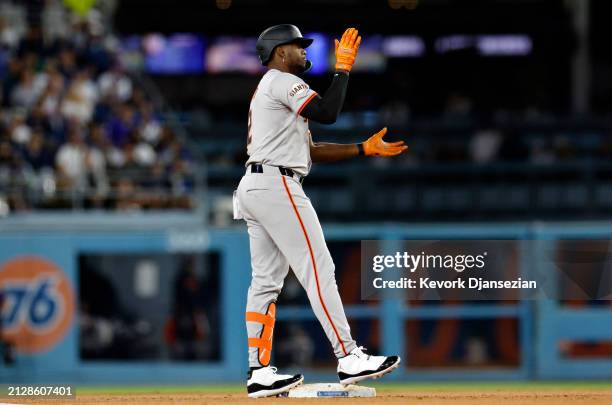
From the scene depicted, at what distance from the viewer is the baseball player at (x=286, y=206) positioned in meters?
6.07

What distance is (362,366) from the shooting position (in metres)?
6.08

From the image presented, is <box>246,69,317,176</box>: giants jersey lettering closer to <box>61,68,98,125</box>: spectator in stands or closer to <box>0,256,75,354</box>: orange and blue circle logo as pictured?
<box>0,256,75,354</box>: orange and blue circle logo

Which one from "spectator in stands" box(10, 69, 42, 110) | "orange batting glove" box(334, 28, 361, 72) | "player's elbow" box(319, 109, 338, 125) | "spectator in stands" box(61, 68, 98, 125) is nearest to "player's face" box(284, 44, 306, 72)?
"orange batting glove" box(334, 28, 361, 72)

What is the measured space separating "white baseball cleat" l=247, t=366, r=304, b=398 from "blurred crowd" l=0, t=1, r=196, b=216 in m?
7.09

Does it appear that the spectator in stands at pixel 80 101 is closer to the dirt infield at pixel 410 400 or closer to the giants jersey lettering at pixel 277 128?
the dirt infield at pixel 410 400

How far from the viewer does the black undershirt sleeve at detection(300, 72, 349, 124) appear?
19.5ft

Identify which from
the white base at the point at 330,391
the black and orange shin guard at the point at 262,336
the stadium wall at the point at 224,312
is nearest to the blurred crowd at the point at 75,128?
the stadium wall at the point at 224,312

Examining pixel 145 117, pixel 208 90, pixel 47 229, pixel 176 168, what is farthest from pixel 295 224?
pixel 208 90

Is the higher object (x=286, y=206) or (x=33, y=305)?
(x=286, y=206)

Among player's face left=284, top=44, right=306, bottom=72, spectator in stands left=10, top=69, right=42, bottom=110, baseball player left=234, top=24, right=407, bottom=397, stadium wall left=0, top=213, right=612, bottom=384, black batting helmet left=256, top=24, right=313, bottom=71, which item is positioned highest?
spectator in stands left=10, top=69, right=42, bottom=110

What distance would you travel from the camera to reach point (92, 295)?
11539 mm

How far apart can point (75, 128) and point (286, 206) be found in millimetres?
8006

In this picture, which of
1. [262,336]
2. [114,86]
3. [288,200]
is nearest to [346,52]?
[288,200]

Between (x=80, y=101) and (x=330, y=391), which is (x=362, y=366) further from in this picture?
(x=80, y=101)
